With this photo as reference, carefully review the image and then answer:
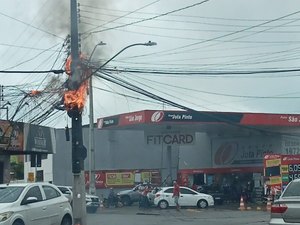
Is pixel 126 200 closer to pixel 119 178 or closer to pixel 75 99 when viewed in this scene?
pixel 119 178

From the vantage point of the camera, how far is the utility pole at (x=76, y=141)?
861 inches

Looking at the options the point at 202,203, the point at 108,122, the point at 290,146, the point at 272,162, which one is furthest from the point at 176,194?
the point at 290,146

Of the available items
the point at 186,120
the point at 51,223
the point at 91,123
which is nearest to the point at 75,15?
the point at 51,223

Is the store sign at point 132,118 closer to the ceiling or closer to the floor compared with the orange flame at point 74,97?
closer to the ceiling

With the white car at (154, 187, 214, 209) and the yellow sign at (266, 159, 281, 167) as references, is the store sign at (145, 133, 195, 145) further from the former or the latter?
the yellow sign at (266, 159, 281, 167)

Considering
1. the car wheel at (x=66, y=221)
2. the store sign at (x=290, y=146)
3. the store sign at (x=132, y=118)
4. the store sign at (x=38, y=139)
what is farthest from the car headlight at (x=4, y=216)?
the store sign at (x=290, y=146)

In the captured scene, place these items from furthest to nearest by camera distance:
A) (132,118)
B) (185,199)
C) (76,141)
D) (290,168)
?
(132,118) → (185,199) → (290,168) → (76,141)

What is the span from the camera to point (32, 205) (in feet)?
55.6

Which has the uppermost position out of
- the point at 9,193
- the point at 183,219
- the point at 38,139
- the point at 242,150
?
the point at 242,150

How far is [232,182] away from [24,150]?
24.2 meters

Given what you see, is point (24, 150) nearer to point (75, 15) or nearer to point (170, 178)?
point (75, 15)

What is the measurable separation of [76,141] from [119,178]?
97.8 ft

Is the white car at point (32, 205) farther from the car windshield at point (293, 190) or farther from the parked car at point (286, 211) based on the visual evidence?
the car windshield at point (293, 190)

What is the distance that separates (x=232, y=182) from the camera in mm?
51250
